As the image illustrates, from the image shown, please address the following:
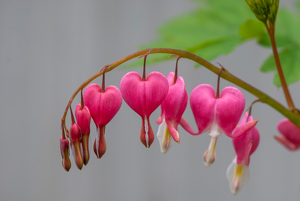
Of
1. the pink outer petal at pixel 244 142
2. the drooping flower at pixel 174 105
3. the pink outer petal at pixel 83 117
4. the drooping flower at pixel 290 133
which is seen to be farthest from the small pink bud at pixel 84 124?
the drooping flower at pixel 290 133

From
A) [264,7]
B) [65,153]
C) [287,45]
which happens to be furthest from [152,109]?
[287,45]

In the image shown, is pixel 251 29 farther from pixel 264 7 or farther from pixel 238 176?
pixel 238 176

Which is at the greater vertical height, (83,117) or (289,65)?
(289,65)

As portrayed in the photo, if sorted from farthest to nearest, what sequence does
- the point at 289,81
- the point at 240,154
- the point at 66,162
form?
1. the point at 289,81
2. the point at 240,154
3. the point at 66,162

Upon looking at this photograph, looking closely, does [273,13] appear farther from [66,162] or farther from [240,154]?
[66,162]

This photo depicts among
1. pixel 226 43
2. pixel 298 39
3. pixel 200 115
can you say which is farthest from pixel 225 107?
pixel 298 39

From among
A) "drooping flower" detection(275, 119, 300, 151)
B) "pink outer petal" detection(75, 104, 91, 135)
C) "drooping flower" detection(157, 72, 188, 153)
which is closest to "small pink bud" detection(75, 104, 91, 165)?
"pink outer petal" detection(75, 104, 91, 135)

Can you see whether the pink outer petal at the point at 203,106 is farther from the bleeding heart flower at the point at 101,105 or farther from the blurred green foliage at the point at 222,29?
the blurred green foliage at the point at 222,29

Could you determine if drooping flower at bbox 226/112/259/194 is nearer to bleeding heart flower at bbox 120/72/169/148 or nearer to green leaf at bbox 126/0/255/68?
bleeding heart flower at bbox 120/72/169/148
